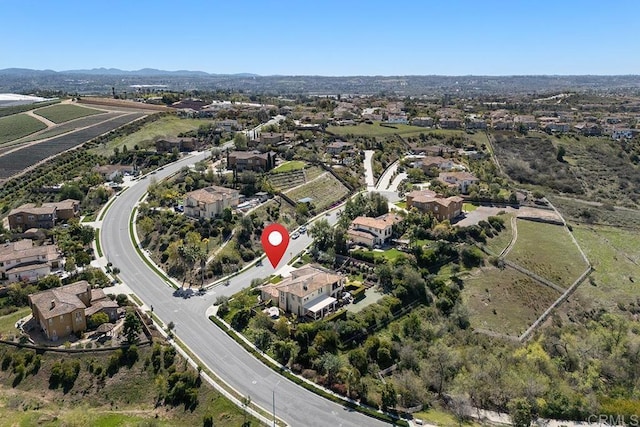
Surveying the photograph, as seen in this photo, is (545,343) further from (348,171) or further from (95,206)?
(95,206)

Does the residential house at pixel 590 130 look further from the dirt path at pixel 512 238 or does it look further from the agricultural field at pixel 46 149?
the agricultural field at pixel 46 149

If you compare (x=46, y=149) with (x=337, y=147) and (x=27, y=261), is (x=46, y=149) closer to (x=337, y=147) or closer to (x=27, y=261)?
(x=27, y=261)

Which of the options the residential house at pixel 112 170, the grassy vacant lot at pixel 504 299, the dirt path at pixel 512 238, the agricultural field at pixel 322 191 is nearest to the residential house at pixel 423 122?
the agricultural field at pixel 322 191

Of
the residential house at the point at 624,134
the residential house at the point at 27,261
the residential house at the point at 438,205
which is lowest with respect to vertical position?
the residential house at the point at 27,261

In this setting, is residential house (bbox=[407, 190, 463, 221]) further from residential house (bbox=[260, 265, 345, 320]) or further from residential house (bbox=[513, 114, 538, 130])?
residential house (bbox=[513, 114, 538, 130])

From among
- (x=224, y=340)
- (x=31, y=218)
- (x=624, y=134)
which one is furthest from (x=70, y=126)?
(x=624, y=134)

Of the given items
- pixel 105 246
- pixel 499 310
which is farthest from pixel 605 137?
pixel 105 246
